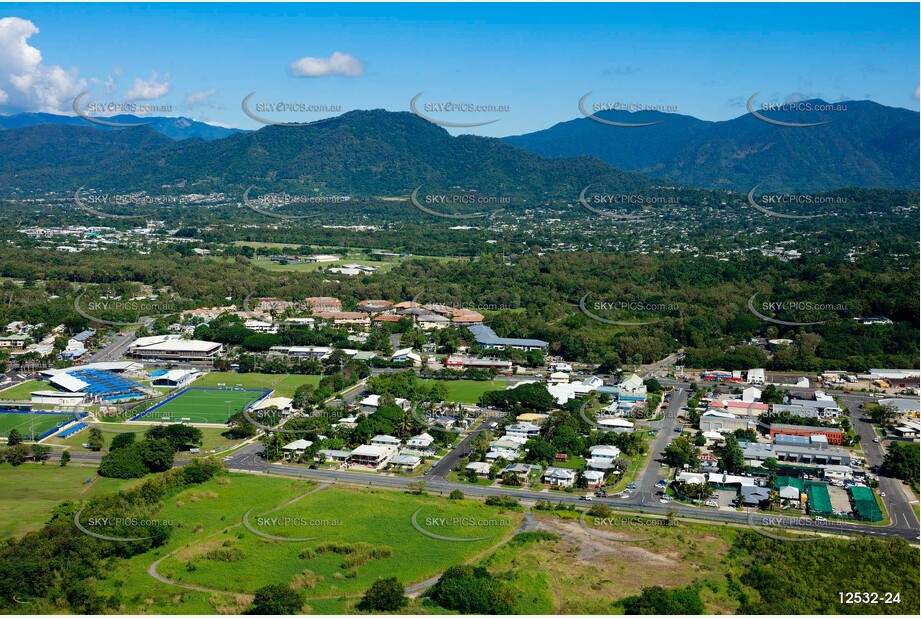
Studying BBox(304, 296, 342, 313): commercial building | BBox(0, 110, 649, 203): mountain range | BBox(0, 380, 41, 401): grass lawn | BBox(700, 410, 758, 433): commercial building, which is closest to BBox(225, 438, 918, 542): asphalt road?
BBox(700, 410, 758, 433): commercial building

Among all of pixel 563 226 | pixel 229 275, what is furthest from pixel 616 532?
pixel 563 226

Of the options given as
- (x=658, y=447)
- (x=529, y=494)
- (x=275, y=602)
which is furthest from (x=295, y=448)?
(x=658, y=447)

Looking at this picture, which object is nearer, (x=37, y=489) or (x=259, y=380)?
(x=37, y=489)

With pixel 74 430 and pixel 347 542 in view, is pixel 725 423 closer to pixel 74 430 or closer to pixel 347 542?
pixel 347 542

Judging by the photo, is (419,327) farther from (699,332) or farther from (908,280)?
(908,280)

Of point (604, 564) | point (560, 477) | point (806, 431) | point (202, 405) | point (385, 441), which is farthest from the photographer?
point (202, 405)

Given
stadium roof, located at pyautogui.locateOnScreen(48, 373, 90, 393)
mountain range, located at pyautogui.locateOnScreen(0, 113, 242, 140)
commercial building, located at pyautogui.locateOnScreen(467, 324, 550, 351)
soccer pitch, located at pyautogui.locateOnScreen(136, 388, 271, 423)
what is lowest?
soccer pitch, located at pyautogui.locateOnScreen(136, 388, 271, 423)

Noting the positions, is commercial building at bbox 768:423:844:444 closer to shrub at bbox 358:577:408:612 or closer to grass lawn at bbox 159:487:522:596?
grass lawn at bbox 159:487:522:596

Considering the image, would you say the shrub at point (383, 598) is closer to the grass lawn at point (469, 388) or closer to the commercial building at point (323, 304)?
the grass lawn at point (469, 388)
